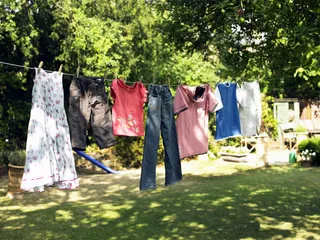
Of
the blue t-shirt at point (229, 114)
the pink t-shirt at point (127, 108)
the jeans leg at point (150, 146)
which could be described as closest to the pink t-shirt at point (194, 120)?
the blue t-shirt at point (229, 114)

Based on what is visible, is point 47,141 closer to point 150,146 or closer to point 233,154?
point 150,146

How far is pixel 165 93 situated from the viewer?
579 centimetres

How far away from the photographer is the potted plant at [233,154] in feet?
43.4

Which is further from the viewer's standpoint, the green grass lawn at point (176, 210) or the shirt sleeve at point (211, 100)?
the shirt sleeve at point (211, 100)

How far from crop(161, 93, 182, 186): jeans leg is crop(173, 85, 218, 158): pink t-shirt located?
0.19m

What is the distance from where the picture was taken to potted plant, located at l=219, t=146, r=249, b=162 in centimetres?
1323

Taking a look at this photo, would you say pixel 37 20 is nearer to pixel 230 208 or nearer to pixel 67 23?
pixel 67 23

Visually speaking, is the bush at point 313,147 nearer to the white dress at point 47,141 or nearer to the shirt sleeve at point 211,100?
the shirt sleeve at point 211,100

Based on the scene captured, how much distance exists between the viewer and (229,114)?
6.40 meters

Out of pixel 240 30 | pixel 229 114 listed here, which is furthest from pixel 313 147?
pixel 229 114

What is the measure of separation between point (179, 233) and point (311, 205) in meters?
2.97

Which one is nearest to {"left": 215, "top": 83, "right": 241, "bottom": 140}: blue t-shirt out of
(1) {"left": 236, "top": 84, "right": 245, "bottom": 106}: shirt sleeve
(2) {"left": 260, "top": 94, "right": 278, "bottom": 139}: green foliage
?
(1) {"left": 236, "top": 84, "right": 245, "bottom": 106}: shirt sleeve

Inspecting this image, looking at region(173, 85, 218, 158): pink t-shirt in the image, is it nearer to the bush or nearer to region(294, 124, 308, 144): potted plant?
the bush

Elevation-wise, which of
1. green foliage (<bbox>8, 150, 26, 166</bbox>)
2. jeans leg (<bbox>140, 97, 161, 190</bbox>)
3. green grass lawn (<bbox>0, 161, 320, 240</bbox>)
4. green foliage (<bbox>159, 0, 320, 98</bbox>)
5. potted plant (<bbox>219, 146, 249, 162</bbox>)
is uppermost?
green foliage (<bbox>159, 0, 320, 98</bbox>)
